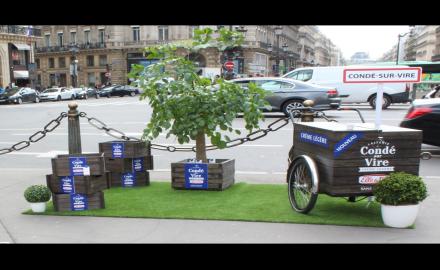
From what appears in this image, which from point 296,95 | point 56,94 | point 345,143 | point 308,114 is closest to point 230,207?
point 345,143

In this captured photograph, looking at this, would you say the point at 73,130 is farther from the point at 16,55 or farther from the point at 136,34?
the point at 136,34

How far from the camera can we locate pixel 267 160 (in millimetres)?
10234

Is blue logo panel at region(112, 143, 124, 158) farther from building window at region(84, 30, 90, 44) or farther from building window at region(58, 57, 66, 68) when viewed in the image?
building window at region(58, 57, 66, 68)

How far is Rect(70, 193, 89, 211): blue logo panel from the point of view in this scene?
6188 mm

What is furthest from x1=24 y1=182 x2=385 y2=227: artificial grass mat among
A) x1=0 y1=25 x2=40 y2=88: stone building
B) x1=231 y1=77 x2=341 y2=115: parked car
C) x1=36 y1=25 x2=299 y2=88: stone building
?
x1=36 y1=25 x2=299 y2=88: stone building

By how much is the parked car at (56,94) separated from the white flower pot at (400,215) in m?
42.4

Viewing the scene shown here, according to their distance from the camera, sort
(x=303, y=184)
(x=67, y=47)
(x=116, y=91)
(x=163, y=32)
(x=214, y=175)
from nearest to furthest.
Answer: (x=303, y=184) → (x=214, y=175) → (x=116, y=91) → (x=163, y=32) → (x=67, y=47)

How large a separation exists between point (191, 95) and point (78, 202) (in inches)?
88.0

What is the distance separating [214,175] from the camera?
714 cm

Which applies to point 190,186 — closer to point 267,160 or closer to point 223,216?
point 223,216

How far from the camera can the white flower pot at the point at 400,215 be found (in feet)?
17.3
